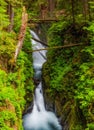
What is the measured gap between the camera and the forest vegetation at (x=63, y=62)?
10391mm

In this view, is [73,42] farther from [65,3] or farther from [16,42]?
[16,42]

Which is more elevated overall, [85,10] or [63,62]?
[85,10]

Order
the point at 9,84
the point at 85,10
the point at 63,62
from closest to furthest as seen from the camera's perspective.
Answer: the point at 9,84, the point at 85,10, the point at 63,62

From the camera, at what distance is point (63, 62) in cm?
1576

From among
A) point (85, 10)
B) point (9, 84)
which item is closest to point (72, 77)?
point (85, 10)

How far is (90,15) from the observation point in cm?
1451

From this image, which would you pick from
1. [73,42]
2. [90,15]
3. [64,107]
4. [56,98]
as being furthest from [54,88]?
[90,15]

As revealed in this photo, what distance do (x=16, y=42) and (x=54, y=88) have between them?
4353 millimetres

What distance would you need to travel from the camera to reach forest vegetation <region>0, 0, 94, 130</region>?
1039 centimetres

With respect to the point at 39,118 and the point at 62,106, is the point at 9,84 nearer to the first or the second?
the point at 62,106

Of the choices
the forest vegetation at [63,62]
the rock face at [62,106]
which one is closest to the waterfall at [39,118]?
the rock face at [62,106]

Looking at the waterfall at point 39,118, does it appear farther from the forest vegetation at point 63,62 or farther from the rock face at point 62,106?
the forest vegetation at point 63,62

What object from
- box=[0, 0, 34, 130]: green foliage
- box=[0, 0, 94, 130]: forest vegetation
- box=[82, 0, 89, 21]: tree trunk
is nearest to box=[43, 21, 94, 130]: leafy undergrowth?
box=[0, 0, 94, 130]: forest vegetation

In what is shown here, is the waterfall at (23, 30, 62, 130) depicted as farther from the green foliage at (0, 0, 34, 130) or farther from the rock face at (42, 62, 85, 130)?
the green foliage at (0, 0, 34, 130)
